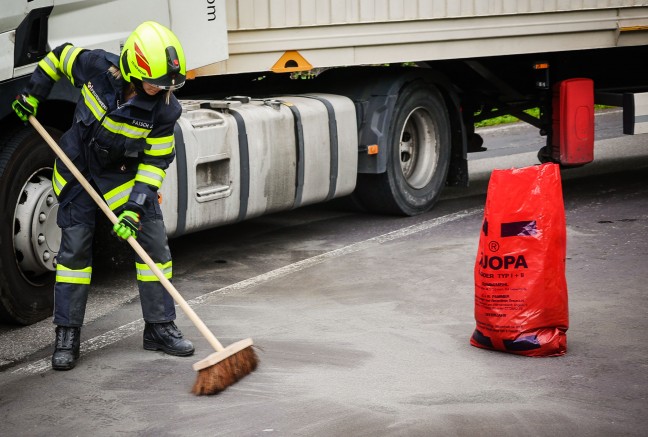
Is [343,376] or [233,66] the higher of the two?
A: [233,66]

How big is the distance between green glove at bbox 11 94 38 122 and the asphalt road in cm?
124

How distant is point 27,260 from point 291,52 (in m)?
2.90

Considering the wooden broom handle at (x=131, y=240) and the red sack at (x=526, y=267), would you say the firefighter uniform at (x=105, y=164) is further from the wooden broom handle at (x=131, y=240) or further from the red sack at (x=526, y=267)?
the red sack at (x=526, y=267)

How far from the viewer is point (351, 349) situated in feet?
20.1

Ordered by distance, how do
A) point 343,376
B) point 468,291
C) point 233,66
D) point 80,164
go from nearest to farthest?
1. point 343,376
2. point 80,164
3. point 468,291
4. point 233,66

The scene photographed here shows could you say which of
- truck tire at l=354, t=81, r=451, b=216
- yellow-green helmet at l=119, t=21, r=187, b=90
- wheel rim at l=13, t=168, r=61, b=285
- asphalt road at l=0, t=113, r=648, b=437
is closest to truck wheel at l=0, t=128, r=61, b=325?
wheel rim at l=13, t=168, r=61, b=285

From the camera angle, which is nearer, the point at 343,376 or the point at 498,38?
the point at 343,376

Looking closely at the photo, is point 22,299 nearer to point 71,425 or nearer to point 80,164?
point 80,164

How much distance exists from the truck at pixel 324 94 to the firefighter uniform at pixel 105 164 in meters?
0.71

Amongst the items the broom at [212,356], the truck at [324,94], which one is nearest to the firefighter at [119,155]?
the broom at [212,356]

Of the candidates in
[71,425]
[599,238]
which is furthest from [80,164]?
[599,238]

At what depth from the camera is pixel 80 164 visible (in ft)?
Answer: 20.0

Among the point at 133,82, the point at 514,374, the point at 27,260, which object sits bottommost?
the point at 514,374

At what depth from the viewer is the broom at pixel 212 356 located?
534cm
